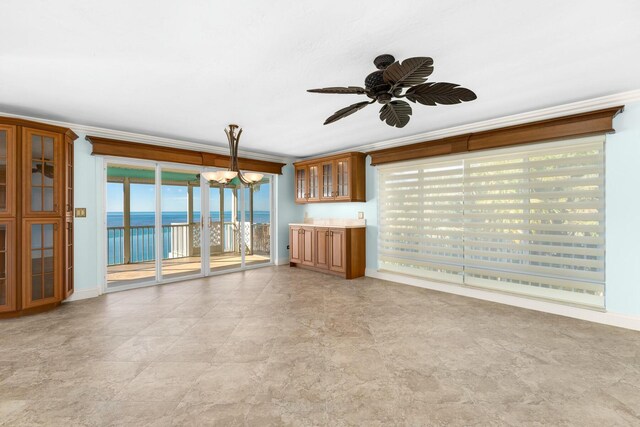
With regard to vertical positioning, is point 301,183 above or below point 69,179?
above

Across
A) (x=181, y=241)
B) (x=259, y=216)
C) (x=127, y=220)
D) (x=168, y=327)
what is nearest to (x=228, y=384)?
(x=168, y=327)

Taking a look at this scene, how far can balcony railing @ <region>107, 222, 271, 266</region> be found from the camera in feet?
21.4

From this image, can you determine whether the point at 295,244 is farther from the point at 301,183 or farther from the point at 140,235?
the point at 140,235

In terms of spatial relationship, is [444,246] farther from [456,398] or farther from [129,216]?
[129,216]

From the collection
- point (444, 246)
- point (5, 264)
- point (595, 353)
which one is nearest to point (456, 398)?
point (595, 353)

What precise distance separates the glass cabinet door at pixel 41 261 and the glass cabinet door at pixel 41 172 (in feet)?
0.58

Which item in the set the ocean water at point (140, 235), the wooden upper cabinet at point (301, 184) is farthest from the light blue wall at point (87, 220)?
the wooden upper cabinet at point (301, 184)

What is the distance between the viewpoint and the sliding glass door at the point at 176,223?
517 cm

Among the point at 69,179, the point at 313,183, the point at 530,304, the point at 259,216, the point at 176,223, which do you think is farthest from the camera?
the point at 176,223

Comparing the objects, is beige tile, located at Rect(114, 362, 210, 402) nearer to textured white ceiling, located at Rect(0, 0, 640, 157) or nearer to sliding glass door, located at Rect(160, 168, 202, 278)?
textured white ceiling, located at Rect(0, 0, 640, 157)

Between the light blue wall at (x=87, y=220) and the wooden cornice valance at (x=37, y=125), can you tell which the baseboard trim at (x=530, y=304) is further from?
the wooden cornice valance at (x=37, y=125)

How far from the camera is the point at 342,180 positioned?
5.49 m

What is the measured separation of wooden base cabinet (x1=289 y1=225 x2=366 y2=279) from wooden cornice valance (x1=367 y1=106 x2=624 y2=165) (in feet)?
4.94

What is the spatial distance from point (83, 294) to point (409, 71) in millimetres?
5027
